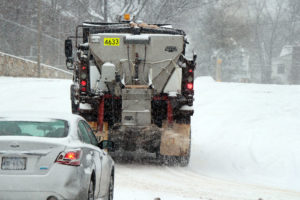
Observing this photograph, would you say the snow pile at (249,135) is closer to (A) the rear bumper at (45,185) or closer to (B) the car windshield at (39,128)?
(B) the car windshield at (39,128)

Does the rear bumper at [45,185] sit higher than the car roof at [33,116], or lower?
lower

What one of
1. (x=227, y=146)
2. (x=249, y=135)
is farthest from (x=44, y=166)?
(x=249, y=135)

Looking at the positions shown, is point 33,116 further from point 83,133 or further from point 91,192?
point 91,192

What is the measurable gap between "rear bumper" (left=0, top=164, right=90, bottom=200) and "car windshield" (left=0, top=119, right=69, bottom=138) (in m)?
0.57

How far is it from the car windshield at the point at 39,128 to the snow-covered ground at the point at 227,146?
2402 millimetres

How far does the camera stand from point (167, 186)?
11234 millimetres

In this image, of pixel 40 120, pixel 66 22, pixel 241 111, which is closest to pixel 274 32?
pixel 66 22

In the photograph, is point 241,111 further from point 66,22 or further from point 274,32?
point 274,32

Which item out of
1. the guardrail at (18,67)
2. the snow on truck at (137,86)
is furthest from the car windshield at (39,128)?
the guardrail at (18,67)

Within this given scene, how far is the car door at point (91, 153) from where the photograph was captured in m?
7.09

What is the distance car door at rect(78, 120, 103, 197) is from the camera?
7090 millimetres

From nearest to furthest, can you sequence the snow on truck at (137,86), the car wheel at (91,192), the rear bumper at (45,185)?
the rear bumper at (45,185) < the car wheel at (91,192) < the snow on truck at (137,86)

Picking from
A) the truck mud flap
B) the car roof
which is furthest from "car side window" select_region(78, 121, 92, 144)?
the truck mud flap

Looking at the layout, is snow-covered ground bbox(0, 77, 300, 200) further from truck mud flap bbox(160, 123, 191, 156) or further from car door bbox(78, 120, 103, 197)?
car door bbox(78, 120, 103, 197)
